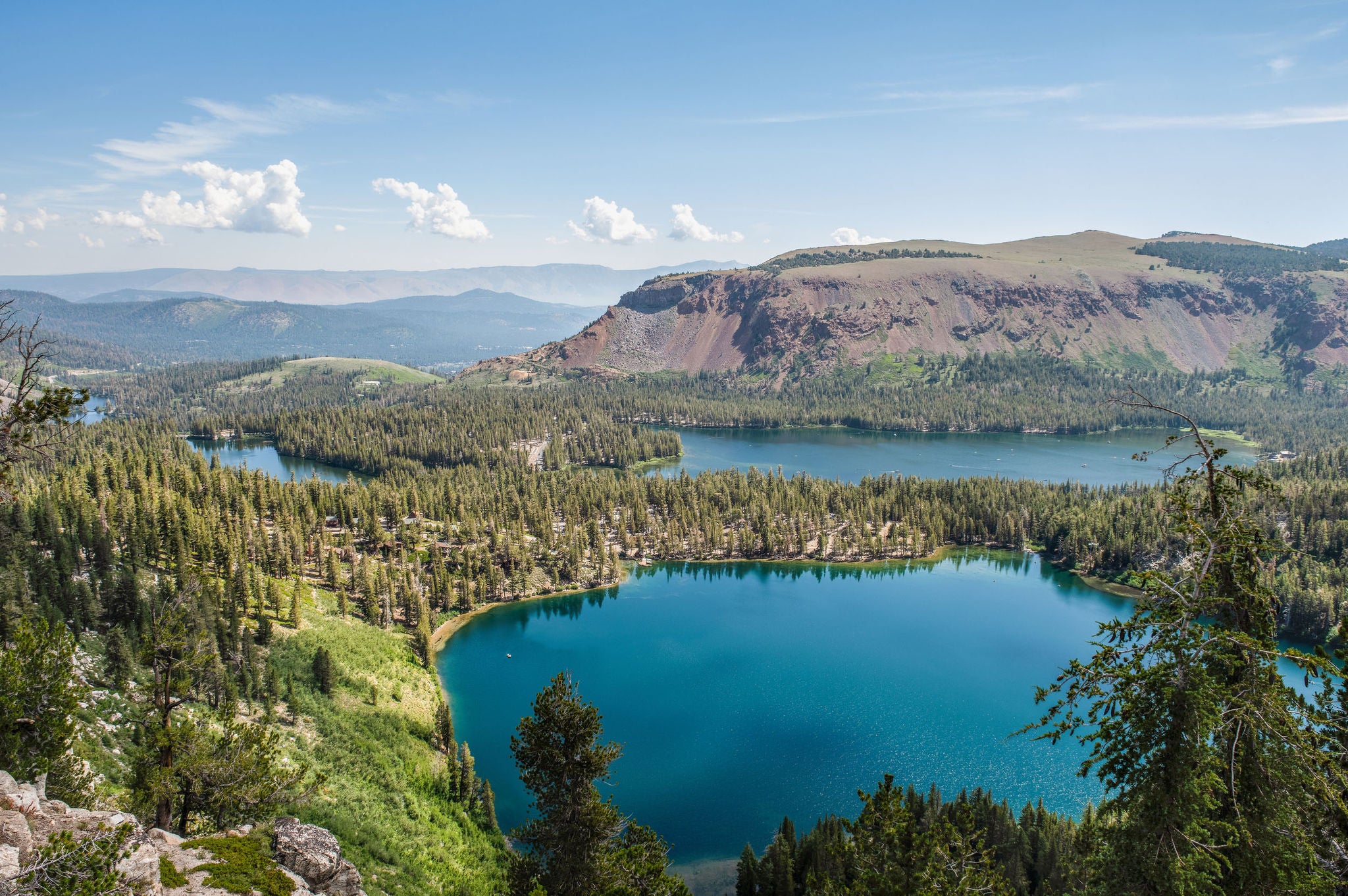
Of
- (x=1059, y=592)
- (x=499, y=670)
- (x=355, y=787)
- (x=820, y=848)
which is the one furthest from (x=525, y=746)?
(x=1059, y=592)

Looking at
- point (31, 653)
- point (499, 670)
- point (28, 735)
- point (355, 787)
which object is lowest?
point (499, 670)

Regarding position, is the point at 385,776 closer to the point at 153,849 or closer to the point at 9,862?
the point at 153,849

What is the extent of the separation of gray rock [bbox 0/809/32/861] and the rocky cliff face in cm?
2

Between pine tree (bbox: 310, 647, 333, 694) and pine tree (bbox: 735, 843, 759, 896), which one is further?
pine tree (bbox: 310, 647, 333, 694)

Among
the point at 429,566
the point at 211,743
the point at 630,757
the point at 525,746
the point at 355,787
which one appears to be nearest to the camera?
the point at 525,746

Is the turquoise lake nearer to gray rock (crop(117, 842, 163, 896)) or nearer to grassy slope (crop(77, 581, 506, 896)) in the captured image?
grassy slope (crop(77, 581, 506, 896))

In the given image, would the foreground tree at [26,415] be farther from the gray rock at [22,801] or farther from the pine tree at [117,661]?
the pine tree at [117,661]

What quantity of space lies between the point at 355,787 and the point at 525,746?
28953mm

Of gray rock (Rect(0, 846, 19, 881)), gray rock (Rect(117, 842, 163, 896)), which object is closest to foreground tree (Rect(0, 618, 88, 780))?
gray rock (Rect(117, 842, 163, 896))

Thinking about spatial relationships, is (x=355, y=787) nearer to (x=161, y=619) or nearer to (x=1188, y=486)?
(x=161, y=619)

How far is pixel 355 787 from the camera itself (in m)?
50.9

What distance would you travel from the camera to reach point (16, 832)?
18781 millimetres

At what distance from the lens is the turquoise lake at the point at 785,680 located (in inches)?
2375

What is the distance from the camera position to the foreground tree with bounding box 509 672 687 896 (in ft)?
91.0
